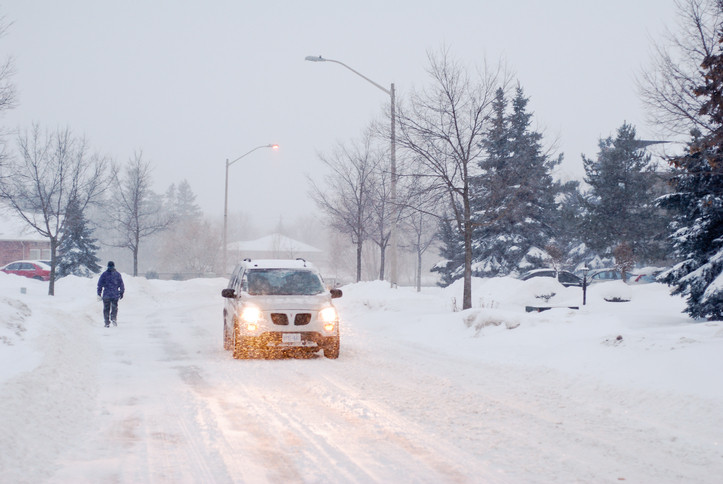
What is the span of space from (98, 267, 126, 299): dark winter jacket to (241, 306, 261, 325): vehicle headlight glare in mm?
7751

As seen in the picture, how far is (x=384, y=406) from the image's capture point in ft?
26.5

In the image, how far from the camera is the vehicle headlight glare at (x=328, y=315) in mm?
12336

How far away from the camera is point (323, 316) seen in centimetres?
1235

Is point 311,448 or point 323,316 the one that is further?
point 323,316

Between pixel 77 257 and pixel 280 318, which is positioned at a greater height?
pixel 77 257

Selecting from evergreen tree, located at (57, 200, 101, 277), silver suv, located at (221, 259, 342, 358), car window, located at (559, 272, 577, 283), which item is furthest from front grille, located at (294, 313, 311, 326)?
evergreen tree, located at (57, 200, 101, 277)

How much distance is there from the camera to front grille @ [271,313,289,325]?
40.0 ft

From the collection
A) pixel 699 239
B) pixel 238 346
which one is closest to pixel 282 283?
pixel 238 346

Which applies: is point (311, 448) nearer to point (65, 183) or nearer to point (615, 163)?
point (65, 183)

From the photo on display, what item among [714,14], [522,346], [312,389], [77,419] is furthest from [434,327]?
[77,419]

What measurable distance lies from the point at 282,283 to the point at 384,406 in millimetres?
5809

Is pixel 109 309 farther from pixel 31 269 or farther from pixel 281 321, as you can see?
pixel 31 269

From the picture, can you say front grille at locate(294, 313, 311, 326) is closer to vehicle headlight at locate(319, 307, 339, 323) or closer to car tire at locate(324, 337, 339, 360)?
vehicle headlight at locate(319, 307, 339, 323)

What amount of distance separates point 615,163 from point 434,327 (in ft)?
Result: 106
